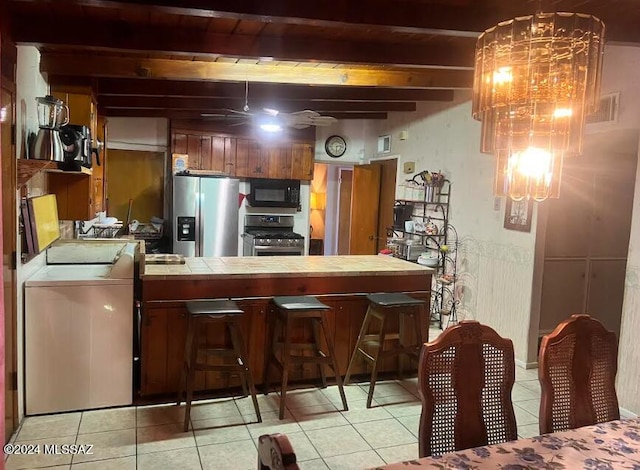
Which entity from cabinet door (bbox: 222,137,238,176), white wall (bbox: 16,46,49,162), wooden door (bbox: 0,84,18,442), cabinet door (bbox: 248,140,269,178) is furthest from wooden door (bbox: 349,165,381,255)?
wooden door (bbox: 0,84,18,442)

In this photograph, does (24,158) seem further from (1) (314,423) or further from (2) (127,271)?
(1) (314,423)

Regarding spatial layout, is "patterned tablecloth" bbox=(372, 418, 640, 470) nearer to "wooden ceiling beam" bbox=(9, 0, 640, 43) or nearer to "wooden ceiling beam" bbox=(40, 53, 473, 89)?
"wooden ceiling beam" bbox=(9, 0, 640, 43)

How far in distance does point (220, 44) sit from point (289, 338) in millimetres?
1897

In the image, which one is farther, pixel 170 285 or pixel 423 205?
pixel 423 205

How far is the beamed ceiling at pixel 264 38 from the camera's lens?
2.42 m

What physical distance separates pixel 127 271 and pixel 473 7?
8.45 ft

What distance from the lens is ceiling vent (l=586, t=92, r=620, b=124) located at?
11.8 ft

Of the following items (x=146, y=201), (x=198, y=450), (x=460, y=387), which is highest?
(x=146, y=201)

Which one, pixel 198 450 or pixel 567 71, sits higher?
pixel 567 71

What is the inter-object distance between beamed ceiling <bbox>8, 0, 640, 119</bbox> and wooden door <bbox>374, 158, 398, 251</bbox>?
9.26 feet

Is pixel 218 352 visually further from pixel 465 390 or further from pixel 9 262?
pixel 465 390

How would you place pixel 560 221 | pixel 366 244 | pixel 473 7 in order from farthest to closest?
1. pixel 366 244
2. pixel 560 221
3. pixel 473 7

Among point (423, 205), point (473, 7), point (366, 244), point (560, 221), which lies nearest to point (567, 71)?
point (473, 7)

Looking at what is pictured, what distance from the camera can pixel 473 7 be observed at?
258 centimetres
